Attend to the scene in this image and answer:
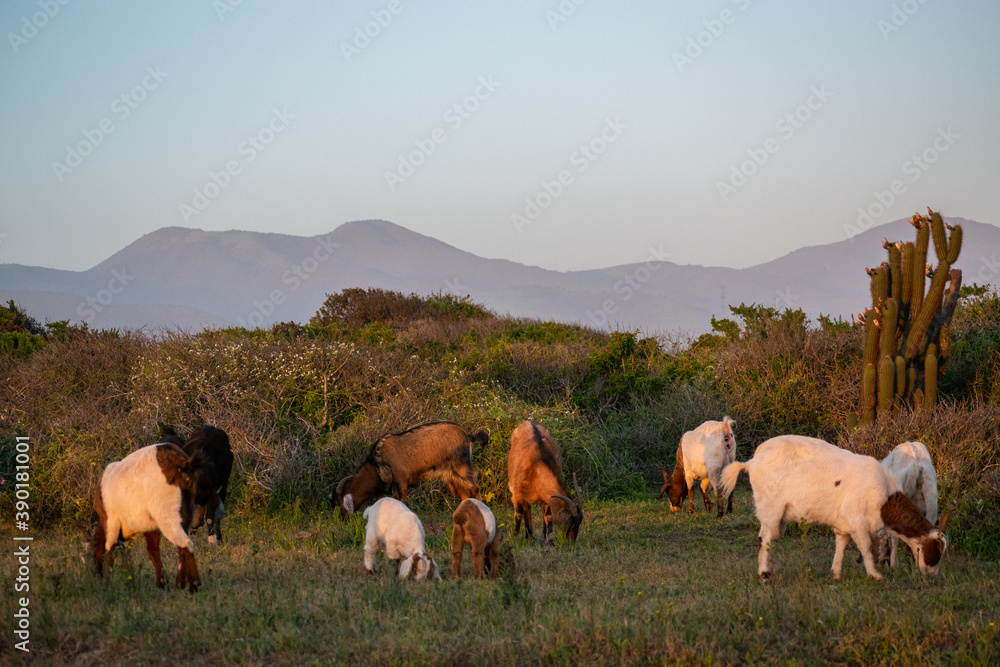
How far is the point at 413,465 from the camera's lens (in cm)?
1139

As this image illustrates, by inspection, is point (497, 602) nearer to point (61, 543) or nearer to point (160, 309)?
point (61, 543)

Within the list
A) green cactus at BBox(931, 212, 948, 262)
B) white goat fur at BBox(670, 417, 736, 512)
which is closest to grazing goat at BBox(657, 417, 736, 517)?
white goat fur at BBox(670, 417, 736, 512)

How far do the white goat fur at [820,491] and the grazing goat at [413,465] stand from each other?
4.55 m

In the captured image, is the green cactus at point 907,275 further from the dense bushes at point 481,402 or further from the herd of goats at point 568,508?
the herd of goats at point 568,508

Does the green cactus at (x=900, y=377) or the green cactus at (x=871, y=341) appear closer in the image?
the green cactus at (x=900, y=377)

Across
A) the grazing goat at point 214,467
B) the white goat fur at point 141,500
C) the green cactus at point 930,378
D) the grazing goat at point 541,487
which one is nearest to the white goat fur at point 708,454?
the grazing goat at point 541,487

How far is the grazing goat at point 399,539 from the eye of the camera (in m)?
7.96

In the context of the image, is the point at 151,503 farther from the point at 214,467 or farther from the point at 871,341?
the point at 871,341

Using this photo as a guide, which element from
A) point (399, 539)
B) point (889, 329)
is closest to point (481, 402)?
point (399, 539)

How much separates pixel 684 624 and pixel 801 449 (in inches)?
93.9

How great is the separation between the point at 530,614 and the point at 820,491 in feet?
9.40

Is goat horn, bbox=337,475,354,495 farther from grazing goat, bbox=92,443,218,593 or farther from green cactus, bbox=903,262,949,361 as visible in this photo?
green cactus, bbox=903,262,949,361

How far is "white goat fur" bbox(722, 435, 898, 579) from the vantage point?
24.4 ft

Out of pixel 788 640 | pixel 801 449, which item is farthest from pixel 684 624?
pixel 801 449
